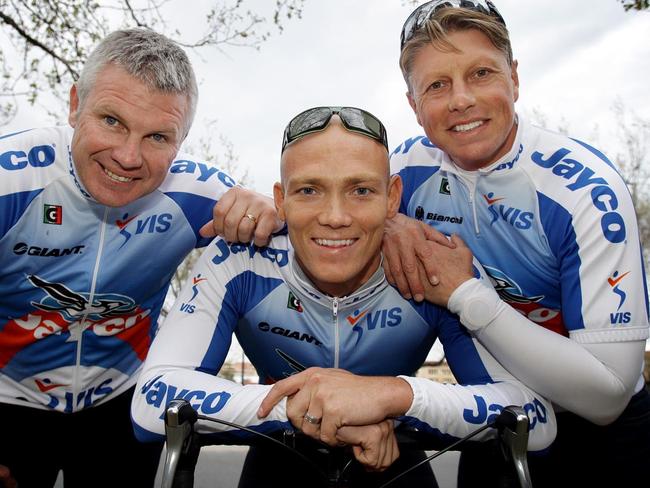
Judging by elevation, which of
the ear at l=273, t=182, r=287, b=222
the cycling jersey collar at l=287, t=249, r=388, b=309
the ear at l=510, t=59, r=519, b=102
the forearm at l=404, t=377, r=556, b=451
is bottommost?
the forearm at l=404, t=377, r=556, b=451

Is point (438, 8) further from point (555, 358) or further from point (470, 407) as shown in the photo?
point (470, 407)

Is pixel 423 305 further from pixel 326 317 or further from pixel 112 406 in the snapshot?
pixel 112 406

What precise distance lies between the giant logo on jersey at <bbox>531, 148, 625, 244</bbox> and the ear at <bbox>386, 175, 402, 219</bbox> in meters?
0.63

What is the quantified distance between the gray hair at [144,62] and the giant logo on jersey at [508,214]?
148 cm

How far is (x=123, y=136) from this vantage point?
8.35 feet

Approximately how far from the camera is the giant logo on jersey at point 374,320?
2.57 metres

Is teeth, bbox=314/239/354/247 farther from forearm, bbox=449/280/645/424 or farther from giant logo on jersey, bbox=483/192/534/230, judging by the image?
giant logo on jersey, bbox=483/192/534/230

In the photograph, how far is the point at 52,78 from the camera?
838cm

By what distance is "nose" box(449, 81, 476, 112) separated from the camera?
7.84ft

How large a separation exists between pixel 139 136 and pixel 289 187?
765mm

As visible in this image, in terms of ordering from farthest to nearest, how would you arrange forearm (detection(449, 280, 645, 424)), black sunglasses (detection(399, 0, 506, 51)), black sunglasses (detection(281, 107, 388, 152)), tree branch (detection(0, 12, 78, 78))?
tree branch (detection(0, 12, 78, 78))
black sunglasses (detection(399, 0, 506, 51))
black sunglasses (detection(281, 107, 388, 152))
forearm (detection(449, 280, 645, 424))

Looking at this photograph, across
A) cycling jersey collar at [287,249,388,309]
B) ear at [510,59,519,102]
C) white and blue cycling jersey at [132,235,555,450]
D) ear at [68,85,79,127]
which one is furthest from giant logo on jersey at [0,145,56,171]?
ear at [510,59,519,102]

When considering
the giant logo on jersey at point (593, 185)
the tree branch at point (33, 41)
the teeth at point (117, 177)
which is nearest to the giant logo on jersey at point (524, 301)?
the giant logo on jersey at point (593, 185)

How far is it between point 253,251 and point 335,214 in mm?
603
